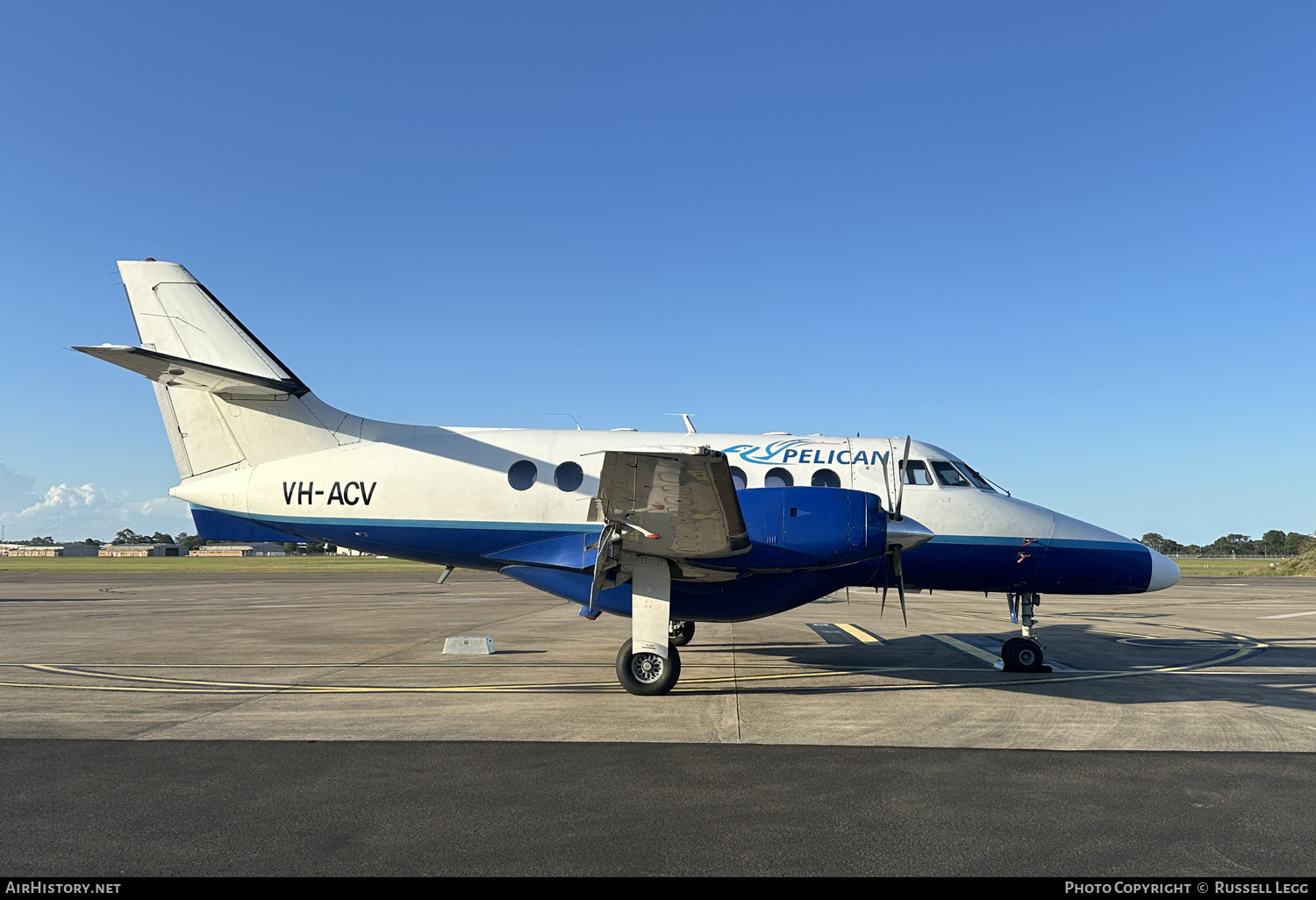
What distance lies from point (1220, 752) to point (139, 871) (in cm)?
864

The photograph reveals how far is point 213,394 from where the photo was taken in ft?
39.4

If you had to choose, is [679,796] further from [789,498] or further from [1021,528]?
[1021,528]

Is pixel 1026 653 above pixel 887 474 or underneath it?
underneath

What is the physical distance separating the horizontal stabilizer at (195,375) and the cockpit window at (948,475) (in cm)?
1034

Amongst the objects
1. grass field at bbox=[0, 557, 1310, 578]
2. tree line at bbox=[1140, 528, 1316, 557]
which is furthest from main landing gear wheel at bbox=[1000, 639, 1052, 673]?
tree line at bbox=[1140, 528, 1316, 557]

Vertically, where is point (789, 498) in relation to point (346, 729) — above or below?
above

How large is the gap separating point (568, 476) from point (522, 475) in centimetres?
71

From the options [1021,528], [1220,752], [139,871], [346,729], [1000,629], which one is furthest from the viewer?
[1000,629]

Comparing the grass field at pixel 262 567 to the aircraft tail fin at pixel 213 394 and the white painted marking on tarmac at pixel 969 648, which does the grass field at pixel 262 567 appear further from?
the white painted marking on tarmac at pixel 969 648

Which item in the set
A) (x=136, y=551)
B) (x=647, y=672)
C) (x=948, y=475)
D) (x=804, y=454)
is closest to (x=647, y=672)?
(x=647, y=672)

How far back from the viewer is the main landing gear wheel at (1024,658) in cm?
1153

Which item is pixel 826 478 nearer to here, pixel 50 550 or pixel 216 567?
pixel 216 567

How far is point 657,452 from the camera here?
812 cm
